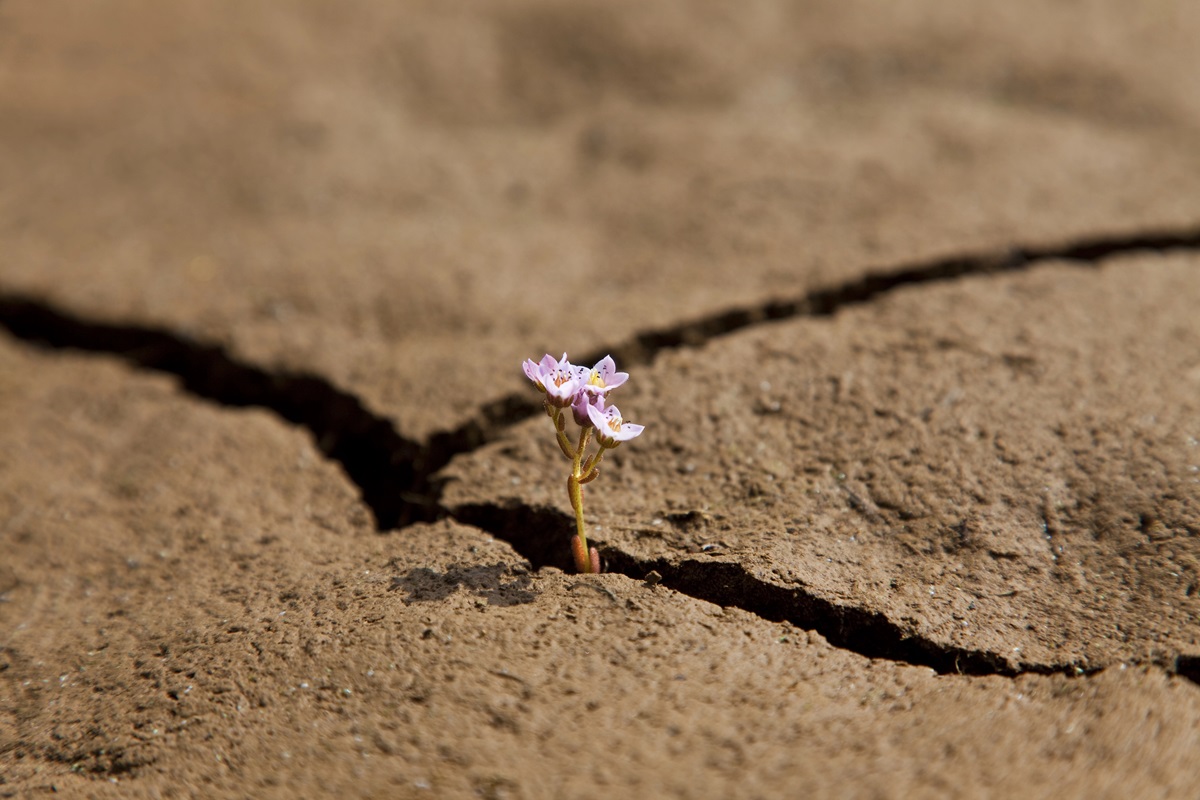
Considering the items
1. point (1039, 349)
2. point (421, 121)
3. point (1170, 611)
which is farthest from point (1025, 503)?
point (421, 121)

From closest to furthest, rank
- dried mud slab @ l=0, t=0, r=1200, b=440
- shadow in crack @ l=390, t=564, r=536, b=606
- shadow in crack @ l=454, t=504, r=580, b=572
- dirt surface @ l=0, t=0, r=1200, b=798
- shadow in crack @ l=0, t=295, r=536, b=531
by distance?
dirt surface @ l=0, t=0, r=1200, b=798 → shadow in crack @ l=390, t=564, r=536, b=606 → shadow in crack @ l=454, t=504, r=580, b=572 → shadow in crack @ l=0, t=295, r=536, b=531 → dried mud slab @ l=0, t=0, r=1200, b=440

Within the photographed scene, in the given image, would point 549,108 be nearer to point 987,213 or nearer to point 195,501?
point 987,213

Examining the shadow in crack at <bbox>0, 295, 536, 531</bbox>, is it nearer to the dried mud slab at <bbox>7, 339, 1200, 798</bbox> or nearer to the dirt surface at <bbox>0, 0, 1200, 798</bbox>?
the dirt surface at <bbox>0, 0, 1200, 798</bbox>

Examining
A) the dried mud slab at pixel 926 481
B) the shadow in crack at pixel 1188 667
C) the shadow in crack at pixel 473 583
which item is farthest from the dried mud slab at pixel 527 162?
the shadow in crack at pixel 1188 667

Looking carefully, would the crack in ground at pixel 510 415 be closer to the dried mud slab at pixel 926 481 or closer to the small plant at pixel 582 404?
the dried mud slab at pixel 926 481

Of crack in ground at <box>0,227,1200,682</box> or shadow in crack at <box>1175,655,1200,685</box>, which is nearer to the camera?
shadow in crack at <box>1175,655,1200,685</box>

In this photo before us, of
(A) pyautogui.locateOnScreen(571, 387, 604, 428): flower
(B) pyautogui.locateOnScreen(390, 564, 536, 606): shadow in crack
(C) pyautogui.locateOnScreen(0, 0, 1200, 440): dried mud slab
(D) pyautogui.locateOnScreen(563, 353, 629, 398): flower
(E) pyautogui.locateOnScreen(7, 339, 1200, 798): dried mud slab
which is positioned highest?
(C) pyautogui.locateOnScreen(0, 0, 1200, 440): dried mud slab

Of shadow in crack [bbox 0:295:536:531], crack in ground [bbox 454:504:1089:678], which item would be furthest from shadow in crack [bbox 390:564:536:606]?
shadow in crack [bbox 0:295:536:531]
